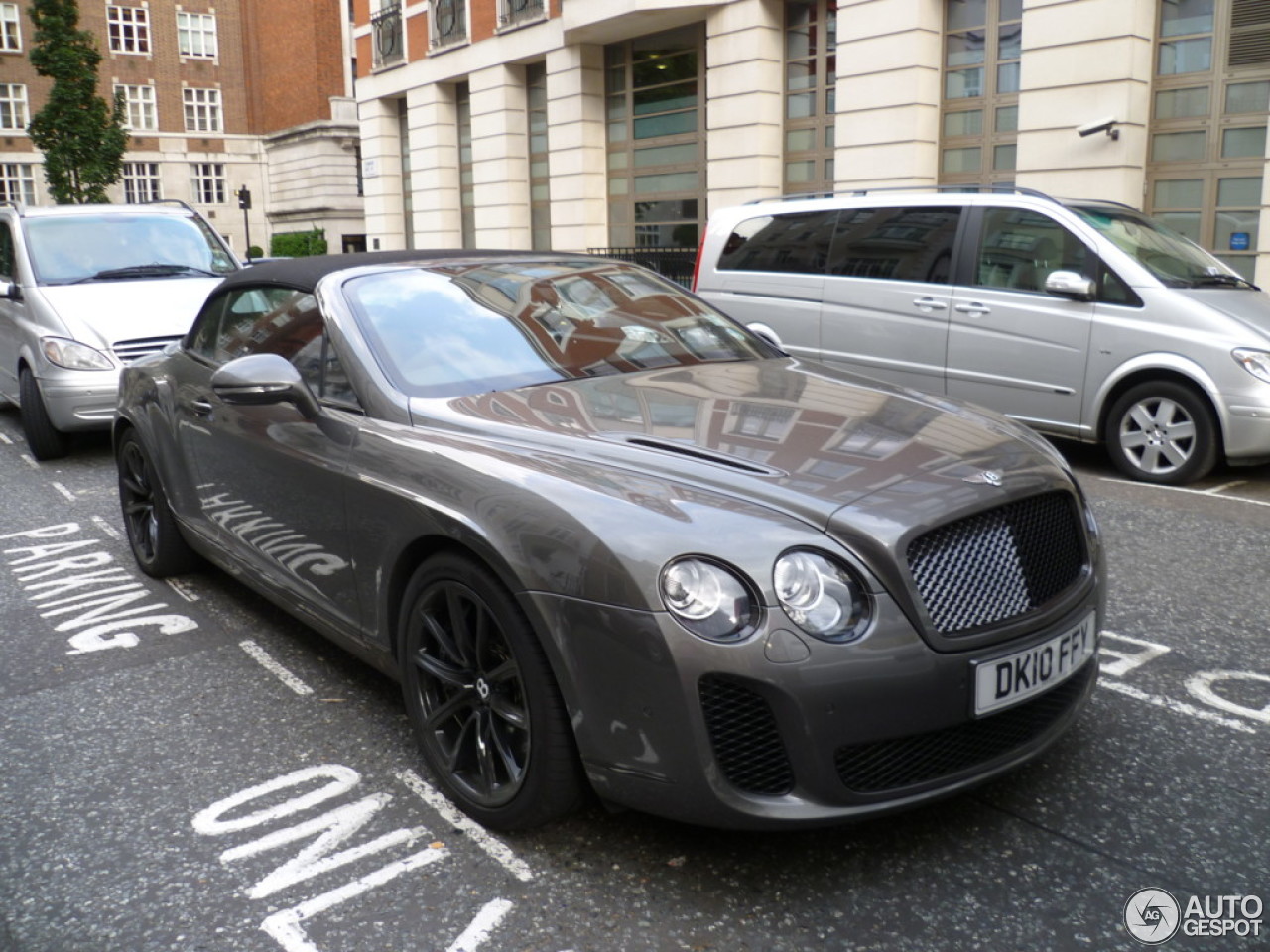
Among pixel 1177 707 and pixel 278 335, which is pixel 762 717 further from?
pixel 278 335

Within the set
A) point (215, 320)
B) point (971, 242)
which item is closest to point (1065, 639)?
point (215, 320)

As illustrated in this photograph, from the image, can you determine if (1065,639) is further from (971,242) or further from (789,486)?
(971,242)

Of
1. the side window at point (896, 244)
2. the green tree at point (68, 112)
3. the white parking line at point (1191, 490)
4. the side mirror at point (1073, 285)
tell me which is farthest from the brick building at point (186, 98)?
the white parking line at point (1191, 490)

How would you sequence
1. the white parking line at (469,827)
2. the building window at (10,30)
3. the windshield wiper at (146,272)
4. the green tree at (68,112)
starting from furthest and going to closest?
the building window at (10,30)
the green tree at (68,112)
the windshield wiper at (146,272)
the white parking line at (469,827)

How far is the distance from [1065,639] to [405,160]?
2877cm

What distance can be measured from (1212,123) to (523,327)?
12.2 m

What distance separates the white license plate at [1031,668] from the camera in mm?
2617

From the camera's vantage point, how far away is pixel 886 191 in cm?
887

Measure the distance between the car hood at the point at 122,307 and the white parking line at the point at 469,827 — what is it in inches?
238

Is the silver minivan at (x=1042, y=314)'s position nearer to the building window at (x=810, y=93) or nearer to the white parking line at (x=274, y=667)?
the white parking line at (x=274, y=667)

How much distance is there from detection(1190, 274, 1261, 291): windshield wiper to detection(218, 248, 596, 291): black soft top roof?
197 inches

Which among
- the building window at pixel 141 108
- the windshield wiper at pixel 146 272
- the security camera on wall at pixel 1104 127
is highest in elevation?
the building window at pixel 141 108

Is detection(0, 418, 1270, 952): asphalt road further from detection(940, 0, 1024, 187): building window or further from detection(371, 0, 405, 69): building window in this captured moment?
detection(371, 0, 405, 69): building window

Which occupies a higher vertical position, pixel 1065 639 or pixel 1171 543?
pixel 1065 639
